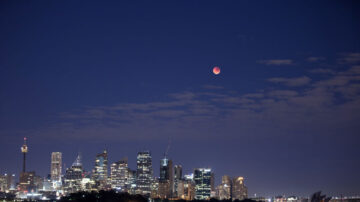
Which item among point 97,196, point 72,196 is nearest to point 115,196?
point 97,196

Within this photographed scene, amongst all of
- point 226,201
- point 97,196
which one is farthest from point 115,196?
point 226,201

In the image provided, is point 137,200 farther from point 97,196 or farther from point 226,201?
point 226,201

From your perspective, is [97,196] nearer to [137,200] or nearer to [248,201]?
[137,200]

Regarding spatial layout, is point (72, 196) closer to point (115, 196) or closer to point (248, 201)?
point (115, 196)

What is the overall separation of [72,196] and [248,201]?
233ft

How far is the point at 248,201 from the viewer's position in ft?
615

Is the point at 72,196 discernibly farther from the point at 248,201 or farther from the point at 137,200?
the point at 248,201

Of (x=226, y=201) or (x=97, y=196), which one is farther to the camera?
(x=226, y=201)

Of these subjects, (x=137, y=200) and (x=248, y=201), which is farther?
(x=248, y=201)

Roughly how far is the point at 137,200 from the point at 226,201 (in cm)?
5217

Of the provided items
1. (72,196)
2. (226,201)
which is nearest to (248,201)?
(226,201)

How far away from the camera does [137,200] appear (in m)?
147

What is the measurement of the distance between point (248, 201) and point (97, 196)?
66.9 m

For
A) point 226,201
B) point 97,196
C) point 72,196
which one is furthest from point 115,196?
point 226,201
